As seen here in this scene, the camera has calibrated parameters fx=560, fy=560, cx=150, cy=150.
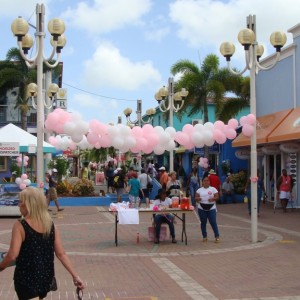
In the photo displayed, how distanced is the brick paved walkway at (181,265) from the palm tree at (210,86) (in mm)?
16786

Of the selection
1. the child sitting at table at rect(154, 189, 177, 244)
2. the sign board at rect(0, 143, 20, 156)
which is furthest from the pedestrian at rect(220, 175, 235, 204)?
the child sitting at table at rect(154, 189, 177, 244)

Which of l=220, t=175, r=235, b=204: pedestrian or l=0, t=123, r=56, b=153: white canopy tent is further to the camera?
l=220, t=175, r=235, b=204: pedestrian

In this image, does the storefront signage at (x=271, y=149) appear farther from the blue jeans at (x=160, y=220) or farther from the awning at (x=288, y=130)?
the blue jeans at (x=160, y=220)

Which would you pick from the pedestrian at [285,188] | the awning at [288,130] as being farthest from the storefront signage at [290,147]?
the pedestrian at [285,188]

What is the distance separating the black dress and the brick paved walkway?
3231mm

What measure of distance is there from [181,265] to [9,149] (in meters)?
12.1

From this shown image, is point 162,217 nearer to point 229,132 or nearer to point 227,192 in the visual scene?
point 229,132

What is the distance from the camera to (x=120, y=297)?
7.91m

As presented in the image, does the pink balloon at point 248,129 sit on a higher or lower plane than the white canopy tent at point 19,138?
lower

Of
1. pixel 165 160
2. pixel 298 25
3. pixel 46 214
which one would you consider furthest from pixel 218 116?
pixel 46 214

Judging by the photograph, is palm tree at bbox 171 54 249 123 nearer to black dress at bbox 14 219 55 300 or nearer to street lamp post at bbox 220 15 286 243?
street lamp post at bbox 220 15 286 243

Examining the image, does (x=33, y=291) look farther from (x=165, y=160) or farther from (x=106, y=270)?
(x=165, y=160)

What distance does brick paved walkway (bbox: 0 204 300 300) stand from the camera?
27.0ft

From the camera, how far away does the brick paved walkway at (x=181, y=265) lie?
8234 millimetres
